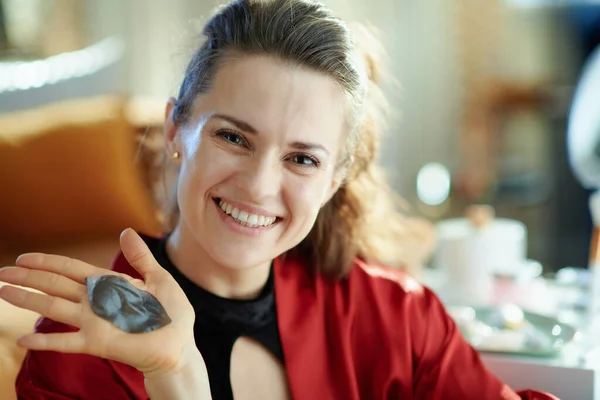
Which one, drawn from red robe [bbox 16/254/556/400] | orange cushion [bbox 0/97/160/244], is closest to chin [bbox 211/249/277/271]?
red robe [bbox 16/254/556/400]

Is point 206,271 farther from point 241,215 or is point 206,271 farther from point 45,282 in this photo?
point 45,282

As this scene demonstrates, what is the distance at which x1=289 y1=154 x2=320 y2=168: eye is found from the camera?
3.49 feet

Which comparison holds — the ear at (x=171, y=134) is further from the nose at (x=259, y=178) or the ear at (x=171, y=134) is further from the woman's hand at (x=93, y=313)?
the woman's hand at (x=93, y=313)

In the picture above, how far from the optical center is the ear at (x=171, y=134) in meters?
1.15

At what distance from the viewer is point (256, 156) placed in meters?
1.03

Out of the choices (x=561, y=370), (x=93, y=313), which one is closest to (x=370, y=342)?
(x=561, y=370)

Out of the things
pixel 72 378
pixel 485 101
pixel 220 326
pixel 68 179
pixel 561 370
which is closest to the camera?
pixel 72 378

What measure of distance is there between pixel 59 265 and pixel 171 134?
15.6 inches

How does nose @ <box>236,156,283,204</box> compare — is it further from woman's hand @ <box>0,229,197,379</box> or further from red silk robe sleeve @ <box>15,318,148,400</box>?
red silk robe sleeve @ <box>15,318,148,400</box>

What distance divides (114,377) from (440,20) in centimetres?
353

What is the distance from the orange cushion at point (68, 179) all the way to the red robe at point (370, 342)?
0.99 meters

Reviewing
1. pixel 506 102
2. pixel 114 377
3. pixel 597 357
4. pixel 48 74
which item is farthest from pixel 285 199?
pixel 506 102

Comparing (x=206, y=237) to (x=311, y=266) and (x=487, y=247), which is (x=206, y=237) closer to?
(x=311, y=266)

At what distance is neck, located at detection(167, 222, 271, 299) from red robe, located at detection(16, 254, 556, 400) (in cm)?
6
